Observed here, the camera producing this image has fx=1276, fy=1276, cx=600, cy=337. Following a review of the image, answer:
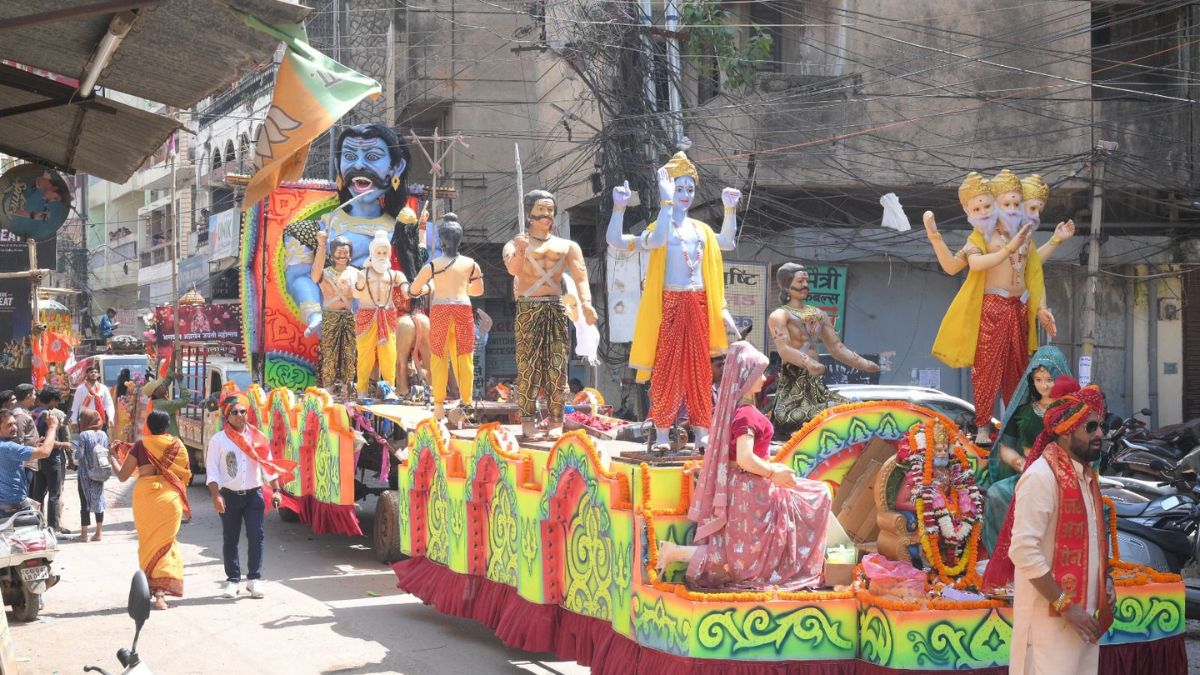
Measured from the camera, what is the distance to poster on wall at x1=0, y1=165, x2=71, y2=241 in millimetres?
6906

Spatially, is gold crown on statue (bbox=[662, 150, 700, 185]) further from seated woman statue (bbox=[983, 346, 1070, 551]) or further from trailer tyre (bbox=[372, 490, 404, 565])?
trailer tyre (bbox=[372, 490, 404, 565])

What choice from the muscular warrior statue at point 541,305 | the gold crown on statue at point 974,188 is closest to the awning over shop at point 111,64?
the muscular warrior statue at point 541,305

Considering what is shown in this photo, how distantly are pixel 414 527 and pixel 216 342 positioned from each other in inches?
424

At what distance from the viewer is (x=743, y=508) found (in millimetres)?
6527

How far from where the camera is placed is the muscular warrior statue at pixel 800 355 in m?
9.02

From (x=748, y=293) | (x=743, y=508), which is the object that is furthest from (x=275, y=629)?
(x=748, y=293)

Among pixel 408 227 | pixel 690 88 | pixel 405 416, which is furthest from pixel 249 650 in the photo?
pixel 690 88

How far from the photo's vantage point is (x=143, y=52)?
576 cm

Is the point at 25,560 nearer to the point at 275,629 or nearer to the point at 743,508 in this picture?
the point at 275,629

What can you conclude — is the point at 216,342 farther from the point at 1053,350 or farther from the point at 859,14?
the point at 1053,350

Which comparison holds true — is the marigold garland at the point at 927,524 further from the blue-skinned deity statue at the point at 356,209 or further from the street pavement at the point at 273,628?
the blue-skinned deity statue at the point at 356,209

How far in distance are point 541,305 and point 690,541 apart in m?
3.34

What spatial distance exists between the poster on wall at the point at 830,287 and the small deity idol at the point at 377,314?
7.97m

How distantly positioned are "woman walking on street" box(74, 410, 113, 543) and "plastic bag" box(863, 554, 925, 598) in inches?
A: 354
